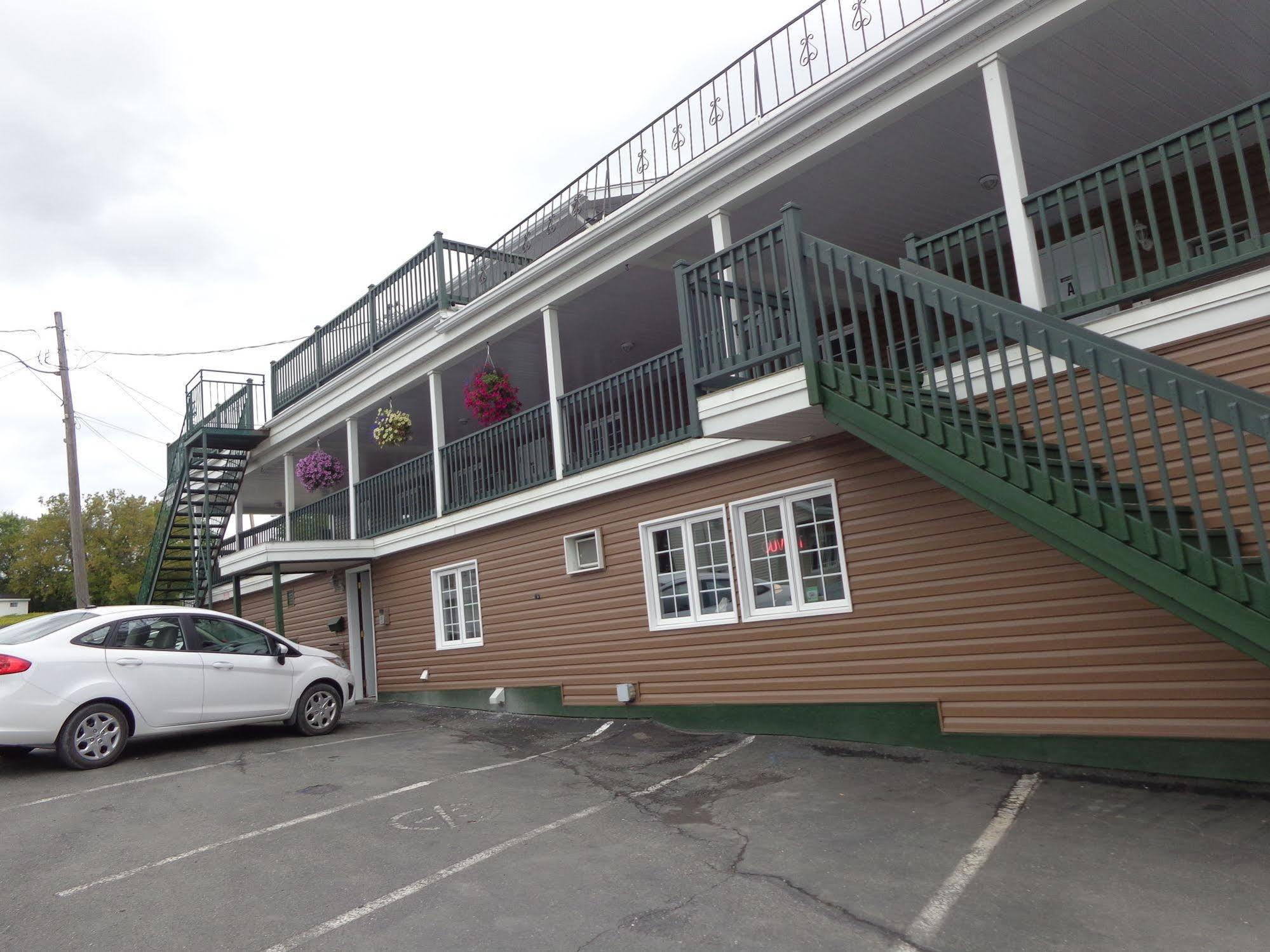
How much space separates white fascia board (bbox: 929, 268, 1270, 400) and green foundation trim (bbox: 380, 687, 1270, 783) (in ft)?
8.60

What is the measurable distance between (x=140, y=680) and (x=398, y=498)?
5940 millimetres

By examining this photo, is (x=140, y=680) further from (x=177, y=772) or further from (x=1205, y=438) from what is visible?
(x=1205, y=438)

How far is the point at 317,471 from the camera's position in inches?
617

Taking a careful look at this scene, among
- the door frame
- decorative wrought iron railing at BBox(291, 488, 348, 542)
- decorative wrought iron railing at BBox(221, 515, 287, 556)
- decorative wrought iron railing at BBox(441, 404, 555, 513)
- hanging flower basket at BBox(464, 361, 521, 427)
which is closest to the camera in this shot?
decorative wrought iron railing at BBox(441, 404, 555, 513)

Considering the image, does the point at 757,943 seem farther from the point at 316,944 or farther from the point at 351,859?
the point at 351,859

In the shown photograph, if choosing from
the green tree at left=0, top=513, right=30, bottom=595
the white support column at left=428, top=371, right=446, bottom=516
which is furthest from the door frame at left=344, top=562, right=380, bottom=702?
the green tree at left=0, top=513, right=30, bottom=595

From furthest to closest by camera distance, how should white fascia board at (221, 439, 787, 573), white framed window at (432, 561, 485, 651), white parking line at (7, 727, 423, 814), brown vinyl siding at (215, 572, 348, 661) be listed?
brown vinyl siding at (215, 572, 348, 661) < white framed window at (432, 561, 485, 651) < white fascia board at (221, 439, 787, 573) < white parking line at (7, 727, 423, 814)

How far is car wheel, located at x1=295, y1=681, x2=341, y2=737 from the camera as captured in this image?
33.0 ft

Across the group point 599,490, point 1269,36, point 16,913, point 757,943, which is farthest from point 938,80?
point 16,913

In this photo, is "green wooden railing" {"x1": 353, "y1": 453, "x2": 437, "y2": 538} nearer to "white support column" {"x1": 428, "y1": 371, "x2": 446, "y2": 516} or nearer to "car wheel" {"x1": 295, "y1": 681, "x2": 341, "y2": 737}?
"white support column" {"x1": 428, "y1": 371, "x2": 446, "y2": 516}

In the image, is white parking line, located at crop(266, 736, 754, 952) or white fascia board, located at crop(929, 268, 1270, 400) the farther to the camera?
white fascia board, located at crop(929, 268, 1270, 400)

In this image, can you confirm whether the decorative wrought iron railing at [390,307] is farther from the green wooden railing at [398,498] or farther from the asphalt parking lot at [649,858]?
the asphalt parking lot at [649,858]

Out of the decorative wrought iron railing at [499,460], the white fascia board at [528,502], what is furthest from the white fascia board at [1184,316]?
the decorative wrought iron railing at [499,460]

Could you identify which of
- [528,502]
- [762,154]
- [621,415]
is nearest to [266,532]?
[528,502]
